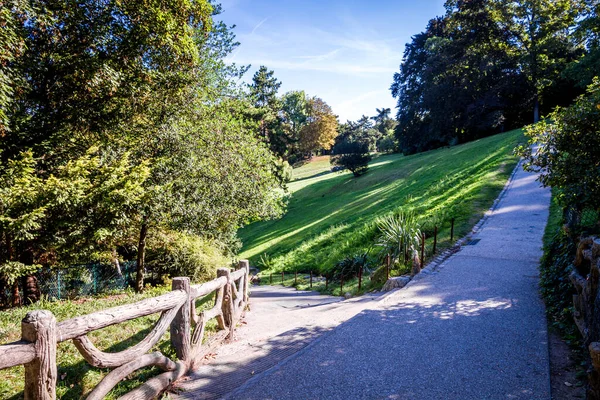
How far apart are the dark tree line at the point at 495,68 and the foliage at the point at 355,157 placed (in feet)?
Result: 28.7

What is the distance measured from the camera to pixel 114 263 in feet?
44.2

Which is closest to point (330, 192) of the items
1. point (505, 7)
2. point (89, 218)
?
point (505, 7)

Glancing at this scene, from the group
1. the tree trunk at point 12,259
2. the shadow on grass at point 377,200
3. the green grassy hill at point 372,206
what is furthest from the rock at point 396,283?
the tree trunk at point 12,259

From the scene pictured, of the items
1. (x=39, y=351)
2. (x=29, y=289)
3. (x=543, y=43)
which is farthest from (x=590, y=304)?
(x=543, y=43)

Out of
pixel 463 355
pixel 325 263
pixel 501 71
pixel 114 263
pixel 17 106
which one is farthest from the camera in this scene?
pixel 501 71

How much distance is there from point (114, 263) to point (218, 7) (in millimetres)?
11112

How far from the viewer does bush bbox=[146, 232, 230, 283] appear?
12050 millimetres

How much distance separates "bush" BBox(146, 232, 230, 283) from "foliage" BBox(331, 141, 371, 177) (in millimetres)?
28200

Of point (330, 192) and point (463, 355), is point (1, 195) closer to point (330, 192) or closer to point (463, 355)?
point (463, 355)

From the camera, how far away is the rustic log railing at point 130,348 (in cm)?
245

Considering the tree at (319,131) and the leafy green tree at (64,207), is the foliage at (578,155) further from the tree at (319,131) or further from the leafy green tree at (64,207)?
the tree at (319,131)

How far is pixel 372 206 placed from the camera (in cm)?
2278

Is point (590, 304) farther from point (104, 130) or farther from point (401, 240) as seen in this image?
point (104, 130)

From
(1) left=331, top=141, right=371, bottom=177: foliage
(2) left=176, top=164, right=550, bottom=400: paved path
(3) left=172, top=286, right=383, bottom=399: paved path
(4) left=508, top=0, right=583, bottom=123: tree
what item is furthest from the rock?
(4) left=508, top=0, right=583, bottom=123: tree
